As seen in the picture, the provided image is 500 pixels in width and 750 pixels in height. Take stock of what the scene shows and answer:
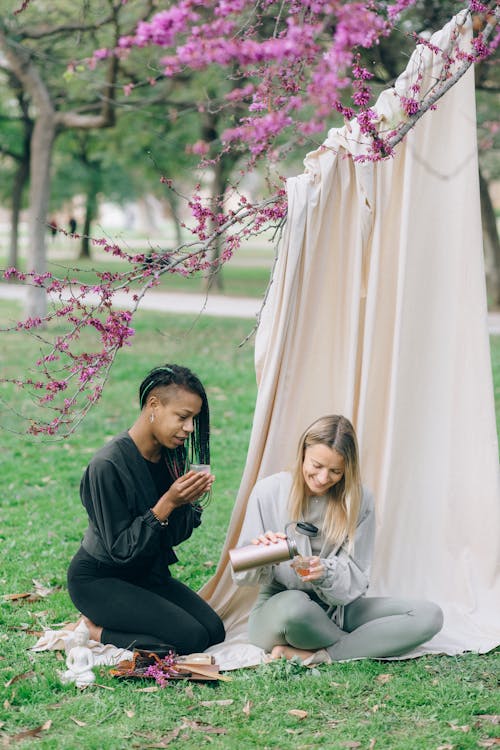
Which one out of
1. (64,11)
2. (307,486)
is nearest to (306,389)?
(307,486)

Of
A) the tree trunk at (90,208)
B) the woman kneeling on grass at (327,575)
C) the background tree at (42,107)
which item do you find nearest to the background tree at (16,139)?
the tree trunk at (90,208)

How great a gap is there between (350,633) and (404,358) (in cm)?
133

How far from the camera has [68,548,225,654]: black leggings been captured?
13.8 feet

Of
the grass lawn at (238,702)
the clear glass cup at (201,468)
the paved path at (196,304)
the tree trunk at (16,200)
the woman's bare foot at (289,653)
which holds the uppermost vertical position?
the tree trunk at (16,200)

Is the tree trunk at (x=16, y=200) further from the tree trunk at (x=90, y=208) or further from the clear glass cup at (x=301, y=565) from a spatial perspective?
the clear glass cup at (x=301, y=565)

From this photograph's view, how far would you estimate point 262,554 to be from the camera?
397cm

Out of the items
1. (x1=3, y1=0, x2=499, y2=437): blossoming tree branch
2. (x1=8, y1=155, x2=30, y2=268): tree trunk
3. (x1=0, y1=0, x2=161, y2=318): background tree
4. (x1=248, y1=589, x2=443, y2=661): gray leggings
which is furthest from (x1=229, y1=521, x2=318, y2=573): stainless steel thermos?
(x1=8, y1=155, x2=30, y2=268): tree trunk

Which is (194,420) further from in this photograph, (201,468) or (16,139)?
(16,139)

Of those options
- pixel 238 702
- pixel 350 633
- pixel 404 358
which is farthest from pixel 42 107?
pixel 238 702

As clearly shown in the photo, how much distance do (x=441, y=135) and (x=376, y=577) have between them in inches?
84.7

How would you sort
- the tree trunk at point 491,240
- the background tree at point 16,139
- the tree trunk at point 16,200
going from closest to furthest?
the tree trunk at point 491,240
the background tree at point 16,139
the tree trunk at point 16,200

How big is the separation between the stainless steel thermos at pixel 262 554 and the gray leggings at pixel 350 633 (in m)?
0.28

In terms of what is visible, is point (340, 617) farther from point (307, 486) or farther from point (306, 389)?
point (306, 389)

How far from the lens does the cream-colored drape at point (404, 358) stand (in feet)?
15.3
